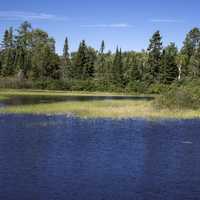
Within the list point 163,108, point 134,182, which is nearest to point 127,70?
point 163,108

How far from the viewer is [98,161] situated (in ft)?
82.9

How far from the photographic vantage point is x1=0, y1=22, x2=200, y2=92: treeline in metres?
123

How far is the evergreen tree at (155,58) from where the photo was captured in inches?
5069

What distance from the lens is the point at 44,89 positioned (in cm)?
12200

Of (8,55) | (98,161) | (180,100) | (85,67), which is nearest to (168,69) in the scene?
(85,67)

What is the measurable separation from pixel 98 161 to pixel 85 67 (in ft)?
372

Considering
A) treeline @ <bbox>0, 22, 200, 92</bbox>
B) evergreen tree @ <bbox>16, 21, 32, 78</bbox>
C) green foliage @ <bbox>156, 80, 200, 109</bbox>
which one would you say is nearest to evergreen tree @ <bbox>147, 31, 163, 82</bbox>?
treeline @ <bbox>0, 22, 200, 92</bbox>

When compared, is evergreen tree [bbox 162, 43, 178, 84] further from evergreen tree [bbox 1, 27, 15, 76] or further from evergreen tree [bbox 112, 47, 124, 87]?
evergreen tree [bbox 1, 27, 15, 76]

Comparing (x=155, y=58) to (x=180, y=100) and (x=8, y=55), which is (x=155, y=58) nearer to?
(x=8, y=55)

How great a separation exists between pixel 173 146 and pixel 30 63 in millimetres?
112706

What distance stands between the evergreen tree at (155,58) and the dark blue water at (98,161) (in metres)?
87.6

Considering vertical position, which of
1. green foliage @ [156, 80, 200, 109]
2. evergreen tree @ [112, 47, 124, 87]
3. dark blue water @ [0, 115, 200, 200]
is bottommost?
dark blue water @ [0, 115, 200, 200]

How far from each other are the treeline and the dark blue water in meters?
81.4

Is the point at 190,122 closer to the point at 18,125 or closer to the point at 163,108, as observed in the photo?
the point at 163,108
